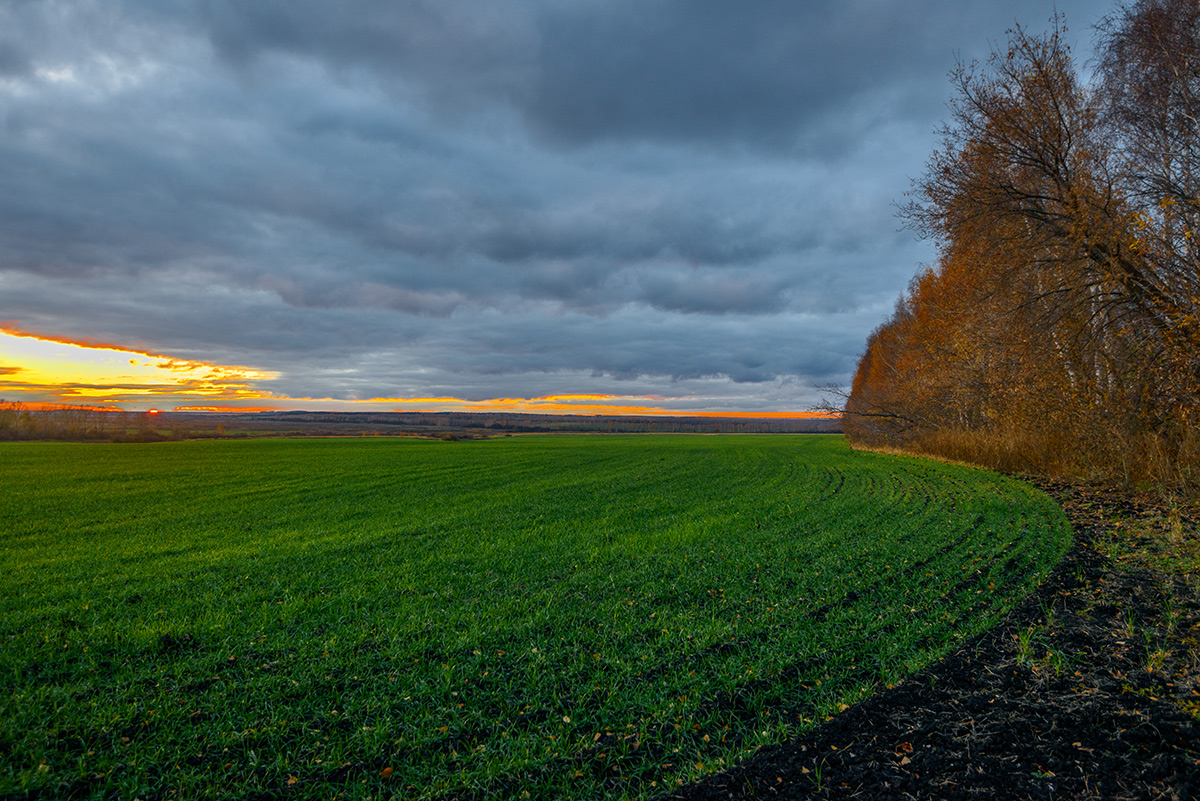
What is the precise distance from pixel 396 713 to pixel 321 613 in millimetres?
3297

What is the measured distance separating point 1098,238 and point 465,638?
1571cm

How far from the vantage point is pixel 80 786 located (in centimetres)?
370

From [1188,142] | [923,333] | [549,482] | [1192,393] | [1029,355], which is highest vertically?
[1188,142]

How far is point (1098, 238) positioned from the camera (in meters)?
12.0

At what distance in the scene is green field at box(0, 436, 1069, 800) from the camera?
3.94 metres

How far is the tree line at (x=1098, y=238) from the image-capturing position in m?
12.3

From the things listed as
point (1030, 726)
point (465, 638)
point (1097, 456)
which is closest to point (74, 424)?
point (465, 638)

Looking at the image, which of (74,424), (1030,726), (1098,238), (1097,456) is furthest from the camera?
(74,424)

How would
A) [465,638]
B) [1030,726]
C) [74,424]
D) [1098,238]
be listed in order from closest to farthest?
[1030,726] < [465,638] < [1098,238] < [74,424]

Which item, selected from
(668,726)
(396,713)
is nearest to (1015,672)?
(668,726)

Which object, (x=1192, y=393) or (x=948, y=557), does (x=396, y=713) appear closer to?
(x=948, y=557)

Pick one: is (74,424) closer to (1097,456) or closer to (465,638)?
(465,638)

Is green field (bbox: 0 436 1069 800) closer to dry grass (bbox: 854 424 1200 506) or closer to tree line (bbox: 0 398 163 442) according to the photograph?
dry grass (bbox: 854 424 1200 506)

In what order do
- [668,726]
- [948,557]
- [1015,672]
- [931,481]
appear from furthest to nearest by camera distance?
[931,481]
[948,557]
[1015,672]
[668,726]
